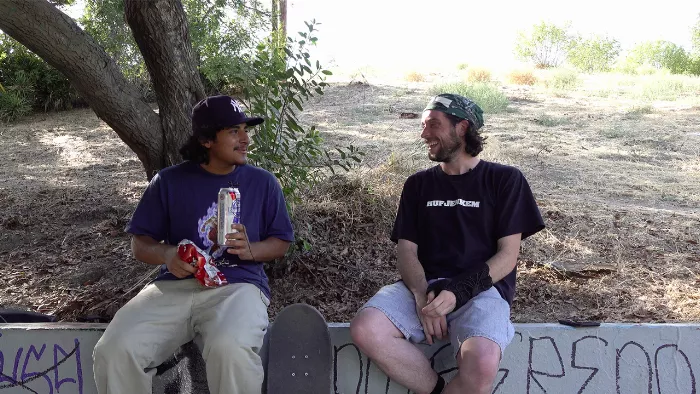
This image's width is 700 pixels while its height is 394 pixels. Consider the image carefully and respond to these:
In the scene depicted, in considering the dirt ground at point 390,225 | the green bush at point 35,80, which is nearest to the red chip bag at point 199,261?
the dirt ground at point 390,225

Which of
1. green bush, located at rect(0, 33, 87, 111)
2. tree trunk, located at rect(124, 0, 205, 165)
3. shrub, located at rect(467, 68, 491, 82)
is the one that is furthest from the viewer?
shrub, located at rect(467, 68, 491, 82)

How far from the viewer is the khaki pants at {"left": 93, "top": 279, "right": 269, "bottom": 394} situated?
108 inches

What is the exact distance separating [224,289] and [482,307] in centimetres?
120

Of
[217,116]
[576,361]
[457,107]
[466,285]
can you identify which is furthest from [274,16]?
[576,361]

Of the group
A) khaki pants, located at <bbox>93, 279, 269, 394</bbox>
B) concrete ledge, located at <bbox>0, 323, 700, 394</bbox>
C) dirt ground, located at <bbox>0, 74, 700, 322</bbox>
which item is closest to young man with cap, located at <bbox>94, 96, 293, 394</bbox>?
khaki pants, located at <bbox>93, 279, 269, 394</bbox>

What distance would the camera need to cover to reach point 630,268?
4.93 m

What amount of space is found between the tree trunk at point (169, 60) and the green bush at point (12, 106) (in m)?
10.8

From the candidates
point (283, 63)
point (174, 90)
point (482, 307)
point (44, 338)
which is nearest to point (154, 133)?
point (174, 90)

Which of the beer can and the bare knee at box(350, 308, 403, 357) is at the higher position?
the beer can

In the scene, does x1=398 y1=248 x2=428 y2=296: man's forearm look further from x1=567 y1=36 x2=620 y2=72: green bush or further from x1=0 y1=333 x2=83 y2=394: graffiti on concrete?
x1=567 y1=36 x2=620 y2=72: green bush

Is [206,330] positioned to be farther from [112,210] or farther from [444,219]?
[112,210]

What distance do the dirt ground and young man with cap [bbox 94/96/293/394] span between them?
1.29 metres

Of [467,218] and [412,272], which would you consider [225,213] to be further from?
[467,218]

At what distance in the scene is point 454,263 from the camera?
3.19 metres
